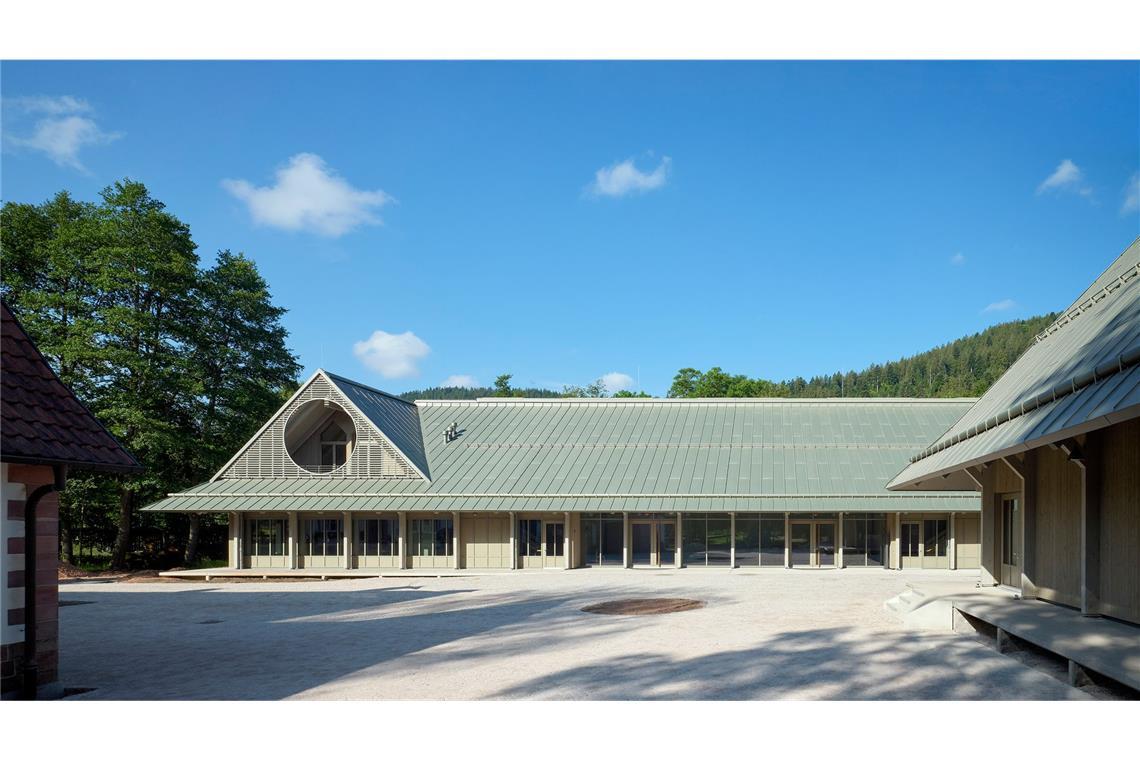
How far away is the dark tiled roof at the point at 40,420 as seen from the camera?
10.1 m

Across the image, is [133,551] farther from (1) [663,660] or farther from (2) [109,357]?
(1) [663,660]

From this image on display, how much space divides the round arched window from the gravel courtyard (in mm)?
11860

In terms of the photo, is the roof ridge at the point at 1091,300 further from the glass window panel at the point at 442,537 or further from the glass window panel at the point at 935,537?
the glass window panel at the point at 442,537

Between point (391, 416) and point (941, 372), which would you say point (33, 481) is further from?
point (941, 372)

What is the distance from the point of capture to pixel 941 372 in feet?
457

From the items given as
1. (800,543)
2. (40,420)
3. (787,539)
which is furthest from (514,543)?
(40,420)

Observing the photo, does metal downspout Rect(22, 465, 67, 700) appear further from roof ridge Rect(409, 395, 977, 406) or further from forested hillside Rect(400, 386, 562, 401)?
forested hillside Rect(400, 386, 562, 401)

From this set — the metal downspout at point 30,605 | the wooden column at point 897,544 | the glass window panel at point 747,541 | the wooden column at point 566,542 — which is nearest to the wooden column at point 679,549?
the glass window panel at point 747,541

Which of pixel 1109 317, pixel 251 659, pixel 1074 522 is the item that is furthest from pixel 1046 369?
pixel 251 659

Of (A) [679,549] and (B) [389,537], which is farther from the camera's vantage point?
(B) [389,537]

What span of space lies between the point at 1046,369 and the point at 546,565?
23.0m

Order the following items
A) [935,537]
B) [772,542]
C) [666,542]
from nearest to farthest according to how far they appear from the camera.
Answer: [935,537] → [772,542] → [666,542]

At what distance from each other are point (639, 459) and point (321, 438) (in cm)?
1335

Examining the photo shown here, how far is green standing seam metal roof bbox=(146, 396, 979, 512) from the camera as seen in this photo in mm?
34062
